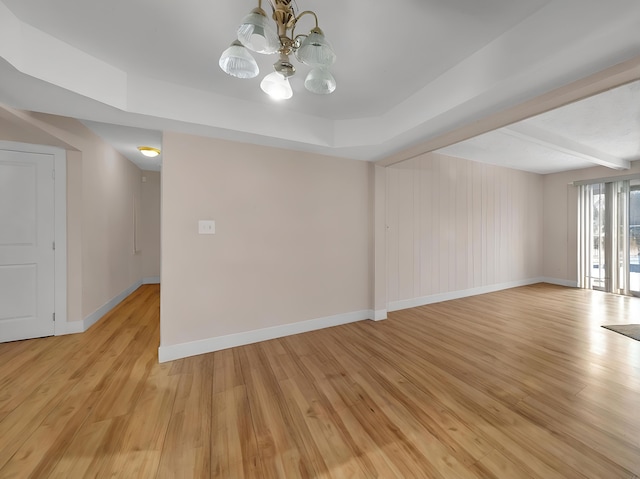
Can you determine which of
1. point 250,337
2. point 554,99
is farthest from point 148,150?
point 554,99

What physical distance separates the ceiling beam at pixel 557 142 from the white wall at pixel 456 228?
1.24 metres

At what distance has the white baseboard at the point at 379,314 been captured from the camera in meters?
3.52

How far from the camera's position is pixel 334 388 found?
198 cm

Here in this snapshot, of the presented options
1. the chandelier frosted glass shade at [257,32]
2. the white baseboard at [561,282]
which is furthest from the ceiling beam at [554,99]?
the white baseboard at [561,282]

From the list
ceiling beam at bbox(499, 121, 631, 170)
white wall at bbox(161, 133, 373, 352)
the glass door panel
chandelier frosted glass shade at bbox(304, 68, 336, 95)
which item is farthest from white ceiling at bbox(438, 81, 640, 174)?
chandelier frosted glass shade at bbox(304, 68, 336, 95)

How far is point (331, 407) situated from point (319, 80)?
87.9 inches

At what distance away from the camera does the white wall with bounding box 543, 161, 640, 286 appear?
5461 millimetres

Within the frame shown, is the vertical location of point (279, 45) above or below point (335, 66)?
below

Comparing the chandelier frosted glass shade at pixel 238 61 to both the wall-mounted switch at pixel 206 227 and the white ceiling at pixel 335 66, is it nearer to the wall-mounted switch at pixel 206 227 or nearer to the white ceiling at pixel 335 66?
the white ceiling at pixel 335 66

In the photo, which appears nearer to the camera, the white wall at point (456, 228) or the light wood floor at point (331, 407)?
the light wood floor at point (331, 407)

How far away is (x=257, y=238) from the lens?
9.45 ft

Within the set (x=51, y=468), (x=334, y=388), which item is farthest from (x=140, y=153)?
(x=334, y=388)

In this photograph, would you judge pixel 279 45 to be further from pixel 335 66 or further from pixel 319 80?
pixel 335 66

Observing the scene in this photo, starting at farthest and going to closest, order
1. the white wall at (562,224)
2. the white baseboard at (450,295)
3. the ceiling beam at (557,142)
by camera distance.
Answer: the white wall at (562,224) → the white baseboard at (450,295) → the ceiling beam at (557,142)
